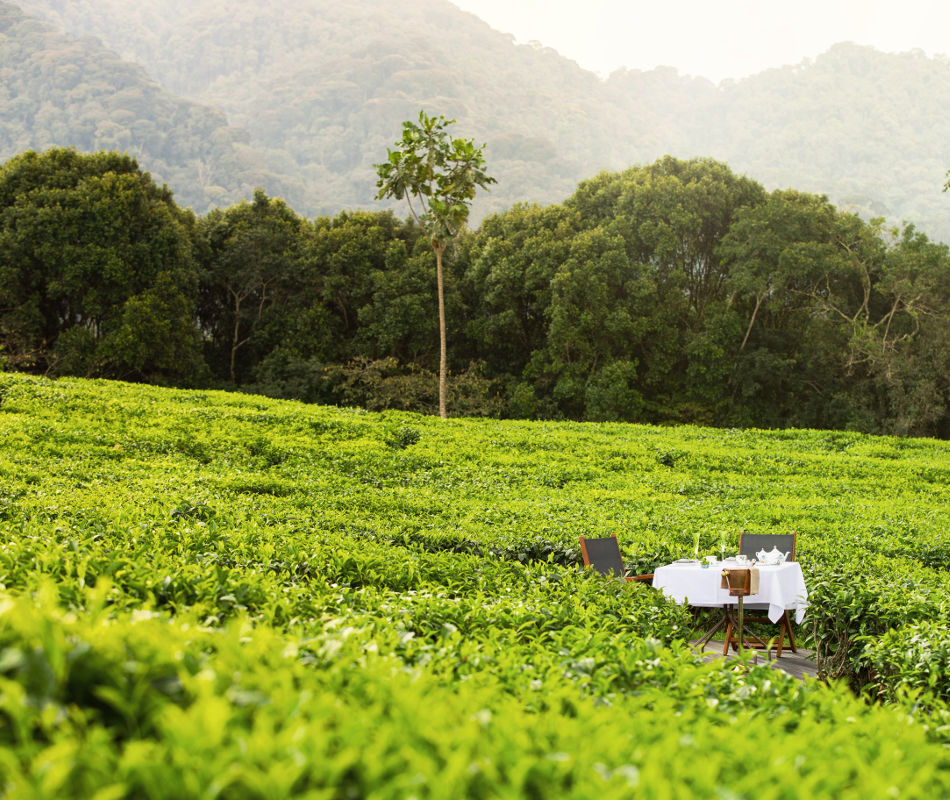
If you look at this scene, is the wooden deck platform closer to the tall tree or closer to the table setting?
the table setting

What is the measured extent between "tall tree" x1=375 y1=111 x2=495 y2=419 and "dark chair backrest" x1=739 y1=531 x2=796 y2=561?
15.2 metres

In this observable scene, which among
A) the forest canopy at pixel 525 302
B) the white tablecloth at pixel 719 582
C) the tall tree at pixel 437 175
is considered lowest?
the white tablecloth at pixel 719 582

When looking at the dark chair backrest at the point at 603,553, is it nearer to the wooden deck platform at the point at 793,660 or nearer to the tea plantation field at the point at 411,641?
the tea plantation field at the point at 411,641

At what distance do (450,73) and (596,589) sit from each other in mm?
→ 156072

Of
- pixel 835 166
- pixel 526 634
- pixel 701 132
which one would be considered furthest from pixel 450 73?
pixel 526 634

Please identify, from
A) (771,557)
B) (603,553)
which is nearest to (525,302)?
(603,553)

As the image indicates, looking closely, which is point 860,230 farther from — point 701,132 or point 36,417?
point 701,132

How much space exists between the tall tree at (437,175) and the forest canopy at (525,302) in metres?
4.79

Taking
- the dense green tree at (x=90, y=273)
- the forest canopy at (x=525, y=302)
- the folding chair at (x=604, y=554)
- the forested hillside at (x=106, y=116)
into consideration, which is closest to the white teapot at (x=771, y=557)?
the folding chair at (x=604, y=554)

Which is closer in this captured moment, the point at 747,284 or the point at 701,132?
the point at 747,284

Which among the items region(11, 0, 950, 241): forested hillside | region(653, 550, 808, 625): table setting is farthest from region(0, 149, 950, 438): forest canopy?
region(11, 0, 950, 241): forested hillside

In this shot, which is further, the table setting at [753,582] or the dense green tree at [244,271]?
the dense green tree at [244,271]

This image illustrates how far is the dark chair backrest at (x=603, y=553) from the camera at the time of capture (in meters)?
7.39

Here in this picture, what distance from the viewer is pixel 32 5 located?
452 ft
